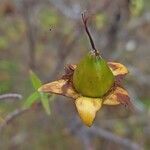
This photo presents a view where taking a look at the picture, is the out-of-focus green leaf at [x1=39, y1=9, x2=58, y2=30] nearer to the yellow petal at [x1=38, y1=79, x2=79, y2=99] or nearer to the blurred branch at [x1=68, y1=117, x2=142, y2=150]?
the blurred branch at [x1=68, y1=117, x2=142, y2=150]

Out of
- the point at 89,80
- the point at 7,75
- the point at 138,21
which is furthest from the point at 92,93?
the point at 7,75

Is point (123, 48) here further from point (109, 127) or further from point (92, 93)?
point (92, 93)

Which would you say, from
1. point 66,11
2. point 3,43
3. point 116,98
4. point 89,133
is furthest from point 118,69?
point 3,43

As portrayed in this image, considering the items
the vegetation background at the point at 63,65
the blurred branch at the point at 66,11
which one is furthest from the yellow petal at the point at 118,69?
the blurred branch at the point at 66,11

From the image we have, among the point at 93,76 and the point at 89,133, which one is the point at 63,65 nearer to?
the point at 89,133

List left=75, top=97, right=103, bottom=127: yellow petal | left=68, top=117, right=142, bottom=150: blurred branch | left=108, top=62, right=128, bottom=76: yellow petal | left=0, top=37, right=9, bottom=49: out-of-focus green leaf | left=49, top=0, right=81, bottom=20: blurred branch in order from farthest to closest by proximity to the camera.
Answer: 1. left=0, top=37, right=9, bottom=49: out-of-focus green leaf
2. left=68, top=117, right=142, bottom=150: blurred branch
3. left=49, top=0, right=81, bottom=20: blurred branch
4. left=108, top=62, right=128, bottom=76: yellow petal
5. left=75, top=97, right=103, bottom=127: yellow petal

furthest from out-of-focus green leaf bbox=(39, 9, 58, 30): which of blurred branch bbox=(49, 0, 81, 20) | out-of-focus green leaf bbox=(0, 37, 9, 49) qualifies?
blurred branch bbox=(49, 0, 81, 20)
